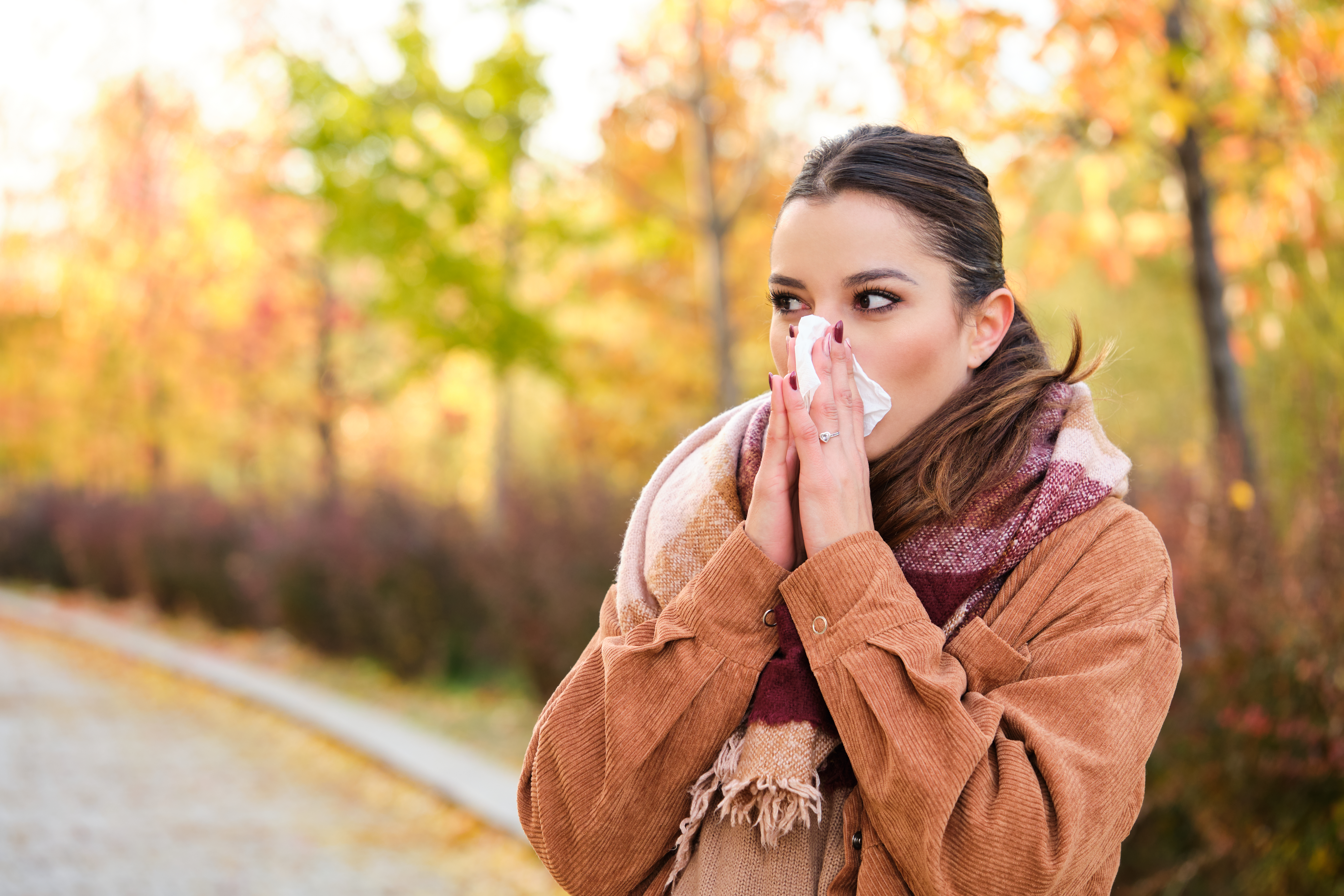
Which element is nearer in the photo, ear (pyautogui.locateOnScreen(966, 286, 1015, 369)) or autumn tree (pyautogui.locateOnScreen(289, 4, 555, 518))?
ear (pyautogui.locateOnScreen(966, 286, 1015, 369))

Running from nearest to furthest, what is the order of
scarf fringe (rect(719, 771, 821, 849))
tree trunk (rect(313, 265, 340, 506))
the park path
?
scarf fringe (rect(719, 771, 821, 849)) → the park path → tree trunk (rect(313, 265, 340, 506))

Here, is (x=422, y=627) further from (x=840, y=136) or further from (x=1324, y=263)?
(x=840, y=136)

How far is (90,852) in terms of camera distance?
6043 millimetres

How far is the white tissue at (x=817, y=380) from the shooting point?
5.24ft

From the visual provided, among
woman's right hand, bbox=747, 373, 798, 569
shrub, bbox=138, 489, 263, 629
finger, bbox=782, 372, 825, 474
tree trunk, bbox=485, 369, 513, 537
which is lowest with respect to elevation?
shrub, bbox=138, 489, 263, 629

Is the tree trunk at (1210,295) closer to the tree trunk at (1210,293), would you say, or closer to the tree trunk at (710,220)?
the tree trunk at (1210,293)

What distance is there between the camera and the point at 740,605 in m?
1.64

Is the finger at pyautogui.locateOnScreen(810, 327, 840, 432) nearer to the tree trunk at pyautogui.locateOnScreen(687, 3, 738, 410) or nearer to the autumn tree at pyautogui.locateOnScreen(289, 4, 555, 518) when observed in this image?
the tree trunk at pyautogui.locateOnScreen(687, 3, 738, 410)

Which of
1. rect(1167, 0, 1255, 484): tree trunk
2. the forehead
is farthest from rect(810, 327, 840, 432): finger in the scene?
rect(1167, 0, 1255, 484): tree trunk

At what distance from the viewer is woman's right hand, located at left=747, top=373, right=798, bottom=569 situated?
1622mm

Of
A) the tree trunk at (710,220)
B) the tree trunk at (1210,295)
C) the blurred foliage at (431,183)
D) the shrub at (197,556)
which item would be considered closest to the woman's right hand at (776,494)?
the tree trunk at (1210,295)

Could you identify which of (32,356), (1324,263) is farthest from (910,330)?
(32,356)

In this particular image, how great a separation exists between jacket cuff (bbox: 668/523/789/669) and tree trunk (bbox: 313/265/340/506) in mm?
17177

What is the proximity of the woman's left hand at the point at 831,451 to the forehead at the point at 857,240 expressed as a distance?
0.09m
